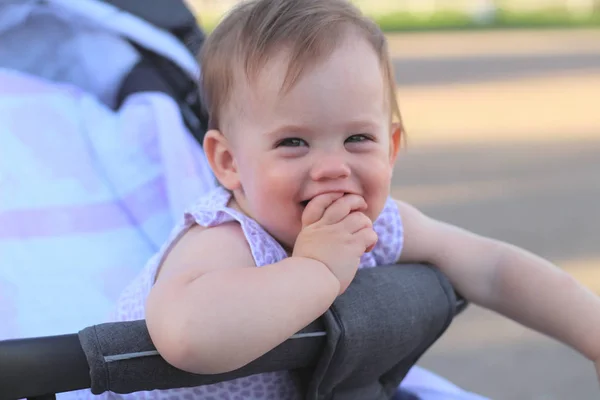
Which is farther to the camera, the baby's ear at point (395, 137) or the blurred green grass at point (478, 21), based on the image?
the blurred green grass at point (478, 21)

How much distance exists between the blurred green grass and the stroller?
994 cm

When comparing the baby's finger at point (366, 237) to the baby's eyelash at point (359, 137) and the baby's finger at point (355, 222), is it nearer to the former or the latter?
the baby's finger at point (355, 222)

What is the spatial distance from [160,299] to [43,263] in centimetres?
72

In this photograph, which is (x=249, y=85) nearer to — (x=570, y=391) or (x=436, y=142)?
(x=570, y=391)

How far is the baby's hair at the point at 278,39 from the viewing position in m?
1.32

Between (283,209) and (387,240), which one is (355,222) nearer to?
(283,209)

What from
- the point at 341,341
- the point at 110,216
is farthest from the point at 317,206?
the point at 110,216

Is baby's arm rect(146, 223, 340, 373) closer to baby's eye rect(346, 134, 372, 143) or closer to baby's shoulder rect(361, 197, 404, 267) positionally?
baby's eye rect(346, 134, 372, 143)

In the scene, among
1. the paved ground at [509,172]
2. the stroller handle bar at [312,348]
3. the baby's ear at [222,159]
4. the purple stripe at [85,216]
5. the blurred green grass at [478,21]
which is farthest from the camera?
the blurred green grass at [478,21]

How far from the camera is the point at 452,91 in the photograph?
7930 mm

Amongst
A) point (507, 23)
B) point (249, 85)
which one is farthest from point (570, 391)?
point (507, 23)

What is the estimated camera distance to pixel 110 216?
2.00 meters

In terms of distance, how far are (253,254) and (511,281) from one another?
0.43m

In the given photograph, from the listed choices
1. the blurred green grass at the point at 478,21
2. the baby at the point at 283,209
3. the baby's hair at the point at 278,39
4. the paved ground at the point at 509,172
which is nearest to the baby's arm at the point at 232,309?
the baby at the point at 283,209
